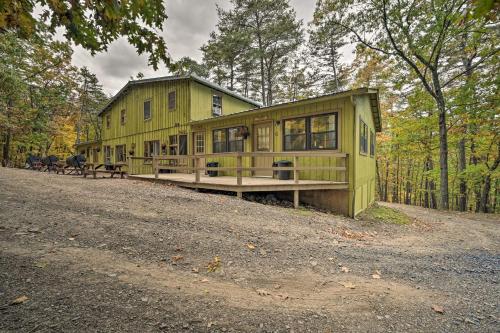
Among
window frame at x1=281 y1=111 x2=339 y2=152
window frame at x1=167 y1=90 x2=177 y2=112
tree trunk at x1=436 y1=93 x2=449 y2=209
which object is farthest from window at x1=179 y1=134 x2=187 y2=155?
tree trunk at x1=436 y1=93 x2=449 y2=209

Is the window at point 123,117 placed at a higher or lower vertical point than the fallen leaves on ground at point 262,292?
higher

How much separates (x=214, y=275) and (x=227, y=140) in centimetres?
920

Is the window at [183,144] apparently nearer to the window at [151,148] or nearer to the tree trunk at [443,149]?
the window at [151,148]

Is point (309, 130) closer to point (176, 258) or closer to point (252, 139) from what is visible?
point (252, 139)

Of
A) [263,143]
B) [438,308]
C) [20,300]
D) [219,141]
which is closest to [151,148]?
[219,141]

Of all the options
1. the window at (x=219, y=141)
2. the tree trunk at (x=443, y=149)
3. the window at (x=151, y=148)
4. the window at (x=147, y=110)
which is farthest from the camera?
the window at (x=147, y=110)

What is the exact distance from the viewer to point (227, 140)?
11.9 metres

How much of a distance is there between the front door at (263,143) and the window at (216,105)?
18.1ft

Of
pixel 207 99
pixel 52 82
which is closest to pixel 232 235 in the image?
pixel 207 99

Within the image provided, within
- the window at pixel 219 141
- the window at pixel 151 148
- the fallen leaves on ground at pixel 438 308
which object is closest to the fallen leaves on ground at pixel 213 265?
the fallen leaves on ground at pixel 438 308

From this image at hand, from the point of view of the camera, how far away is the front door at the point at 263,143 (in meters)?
10.3

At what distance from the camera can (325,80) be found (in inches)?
861

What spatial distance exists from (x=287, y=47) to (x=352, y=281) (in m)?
21.1

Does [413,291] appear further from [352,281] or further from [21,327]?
[21,327]
